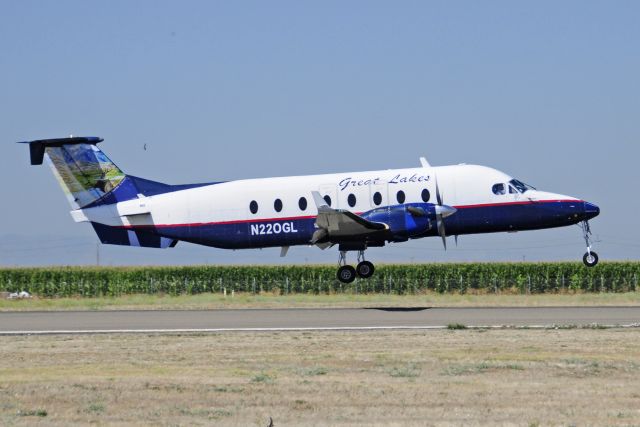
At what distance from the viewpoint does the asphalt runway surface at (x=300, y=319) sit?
113 ft

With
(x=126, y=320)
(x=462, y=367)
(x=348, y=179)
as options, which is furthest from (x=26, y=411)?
(x=348, y=179)

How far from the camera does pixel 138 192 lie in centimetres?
4356

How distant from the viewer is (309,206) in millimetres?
41219

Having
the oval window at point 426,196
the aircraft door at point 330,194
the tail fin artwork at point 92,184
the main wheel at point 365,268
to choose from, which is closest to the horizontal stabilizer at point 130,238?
the tail fin artwork at point 92,184

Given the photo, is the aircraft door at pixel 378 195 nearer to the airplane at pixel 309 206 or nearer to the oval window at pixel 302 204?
the airplane at pixel 309 206

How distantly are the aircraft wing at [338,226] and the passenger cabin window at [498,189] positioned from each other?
4.49 metres

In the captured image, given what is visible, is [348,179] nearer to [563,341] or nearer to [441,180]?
[441,180]

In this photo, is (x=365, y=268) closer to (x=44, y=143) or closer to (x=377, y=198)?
(x=377, y=198)

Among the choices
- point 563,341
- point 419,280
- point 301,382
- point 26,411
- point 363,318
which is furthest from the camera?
point 419,280

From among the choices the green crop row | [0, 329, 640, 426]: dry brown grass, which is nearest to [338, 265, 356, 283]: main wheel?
[0, 329, 640, 426]: dry brown grass

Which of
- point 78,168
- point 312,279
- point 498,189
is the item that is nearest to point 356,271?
point 498,189

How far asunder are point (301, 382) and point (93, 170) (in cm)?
2362

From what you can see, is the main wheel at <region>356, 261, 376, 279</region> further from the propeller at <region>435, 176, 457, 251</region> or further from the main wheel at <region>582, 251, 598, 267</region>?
the main wheel at <region>582, 251, 598, 267</region>

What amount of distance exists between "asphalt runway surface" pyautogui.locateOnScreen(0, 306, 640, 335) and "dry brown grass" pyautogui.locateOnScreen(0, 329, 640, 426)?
2.14 m
